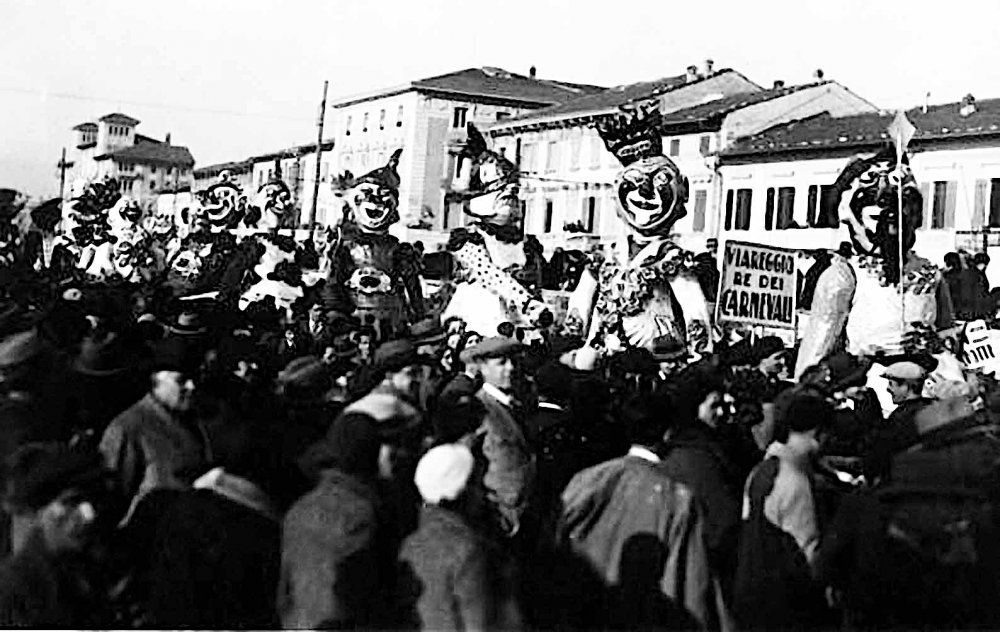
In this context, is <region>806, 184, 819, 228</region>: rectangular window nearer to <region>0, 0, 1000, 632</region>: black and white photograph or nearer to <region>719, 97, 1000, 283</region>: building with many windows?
<region>719, 97, 1000, 283</region>: building with many windows

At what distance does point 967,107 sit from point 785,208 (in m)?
5.70

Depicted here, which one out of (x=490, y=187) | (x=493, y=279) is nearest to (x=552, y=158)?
(x=490, y=187)

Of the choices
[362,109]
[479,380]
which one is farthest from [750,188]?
[479,380]

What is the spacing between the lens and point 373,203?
31.7ft

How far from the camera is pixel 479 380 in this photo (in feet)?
18.6

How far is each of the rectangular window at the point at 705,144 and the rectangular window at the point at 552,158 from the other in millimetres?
7045

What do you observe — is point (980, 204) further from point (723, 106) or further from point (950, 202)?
point (723, 106)

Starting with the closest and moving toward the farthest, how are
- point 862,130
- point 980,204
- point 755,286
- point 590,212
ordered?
point 755,286 → point 980,204 → point 862,130 → point 590,212

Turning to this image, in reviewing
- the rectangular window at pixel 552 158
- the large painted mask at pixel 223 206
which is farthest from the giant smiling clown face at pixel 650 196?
the rectangular window at pixel 552 158

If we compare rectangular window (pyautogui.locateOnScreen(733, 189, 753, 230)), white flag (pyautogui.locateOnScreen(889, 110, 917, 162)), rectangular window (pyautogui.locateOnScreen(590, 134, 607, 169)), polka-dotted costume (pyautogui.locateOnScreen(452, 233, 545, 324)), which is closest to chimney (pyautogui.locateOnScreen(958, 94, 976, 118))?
rectangular window (pyautogui.locateOnScreen(733, 189, 753, 230))

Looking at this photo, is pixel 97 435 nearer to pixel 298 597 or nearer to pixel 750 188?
pixel 298 597

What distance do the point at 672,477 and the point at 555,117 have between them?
145 ft

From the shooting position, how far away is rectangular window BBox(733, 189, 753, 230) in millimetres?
41938

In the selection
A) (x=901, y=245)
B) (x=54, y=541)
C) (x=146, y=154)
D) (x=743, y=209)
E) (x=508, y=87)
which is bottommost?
(x=54, y=541)
